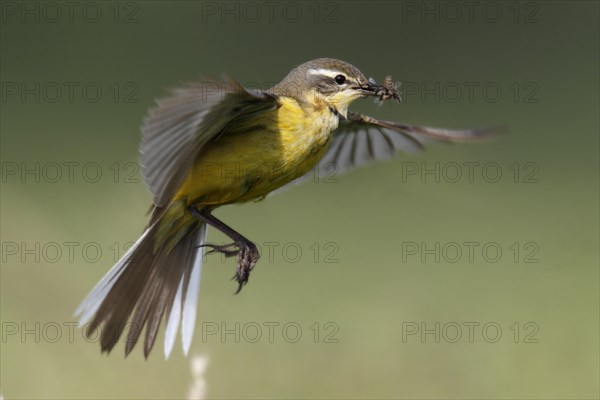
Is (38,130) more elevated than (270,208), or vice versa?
(38,130)

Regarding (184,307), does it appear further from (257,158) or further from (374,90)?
(374,90)

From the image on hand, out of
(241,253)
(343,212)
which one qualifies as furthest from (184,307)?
(343,212)

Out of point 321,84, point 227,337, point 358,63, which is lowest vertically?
point 227,337

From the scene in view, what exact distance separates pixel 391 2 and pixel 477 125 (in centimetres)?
177

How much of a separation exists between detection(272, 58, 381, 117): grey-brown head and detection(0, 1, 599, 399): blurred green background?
1.13m


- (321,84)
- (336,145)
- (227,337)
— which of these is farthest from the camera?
(227,337)

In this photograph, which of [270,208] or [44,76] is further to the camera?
[44,76]

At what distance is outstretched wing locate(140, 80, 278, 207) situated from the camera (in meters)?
3.71

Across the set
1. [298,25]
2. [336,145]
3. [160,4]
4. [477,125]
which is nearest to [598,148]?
[477,125]

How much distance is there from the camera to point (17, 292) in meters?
5.71

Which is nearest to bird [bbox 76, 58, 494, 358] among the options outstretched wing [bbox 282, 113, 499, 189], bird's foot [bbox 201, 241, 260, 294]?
bird's foot [bbox 201, 241, 260, 294]

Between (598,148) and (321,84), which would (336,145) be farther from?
(598,148)

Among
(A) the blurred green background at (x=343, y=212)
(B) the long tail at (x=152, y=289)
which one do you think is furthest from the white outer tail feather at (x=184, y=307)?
(A) the blurred green background at (x=343, y=212)

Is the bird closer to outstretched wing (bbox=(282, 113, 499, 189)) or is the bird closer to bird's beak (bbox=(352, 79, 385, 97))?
bird's beak (bbox=(352, 79, 385, 97))
